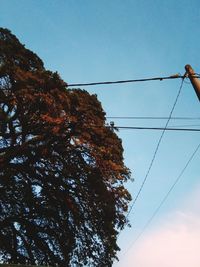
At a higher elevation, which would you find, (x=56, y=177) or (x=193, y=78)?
(x=56, y=177)

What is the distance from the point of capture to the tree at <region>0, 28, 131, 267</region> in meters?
17.1

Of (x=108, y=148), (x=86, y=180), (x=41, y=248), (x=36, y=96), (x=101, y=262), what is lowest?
(x=101, y=262)

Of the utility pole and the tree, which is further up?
the tree

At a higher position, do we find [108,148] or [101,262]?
[108,148]

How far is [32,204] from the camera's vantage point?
1809 cm

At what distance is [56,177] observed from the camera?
18.7 m

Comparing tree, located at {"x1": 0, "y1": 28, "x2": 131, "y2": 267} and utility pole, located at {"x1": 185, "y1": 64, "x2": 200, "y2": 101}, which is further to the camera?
tree, located at {"x1": 0, "y1": 28, "x2": 131, "y2": 267}

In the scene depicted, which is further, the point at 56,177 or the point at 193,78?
the point at 56,177

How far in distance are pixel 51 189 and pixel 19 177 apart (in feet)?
6.56

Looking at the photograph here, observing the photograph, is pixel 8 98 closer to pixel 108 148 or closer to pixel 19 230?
pixel 108 148

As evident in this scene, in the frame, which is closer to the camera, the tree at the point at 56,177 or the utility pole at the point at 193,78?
the utility pole at the point at 193,78

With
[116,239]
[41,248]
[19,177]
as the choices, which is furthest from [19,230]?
[116,239]

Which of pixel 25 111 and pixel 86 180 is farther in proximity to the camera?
pixel 86 180

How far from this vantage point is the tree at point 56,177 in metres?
17.1
